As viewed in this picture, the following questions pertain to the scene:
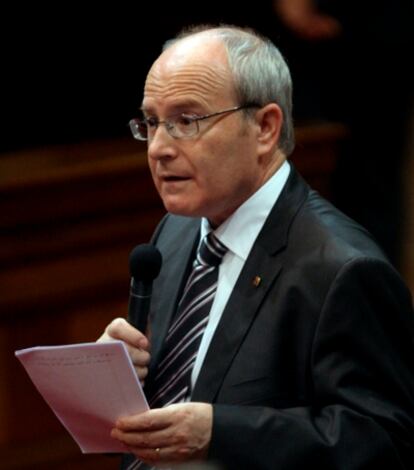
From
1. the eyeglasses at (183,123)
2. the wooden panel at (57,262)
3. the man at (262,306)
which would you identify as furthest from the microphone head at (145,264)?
the wooden panel at (57,262)

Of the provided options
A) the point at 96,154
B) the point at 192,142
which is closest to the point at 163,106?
the point at 192,142

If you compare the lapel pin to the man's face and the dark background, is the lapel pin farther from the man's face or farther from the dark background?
the dark background

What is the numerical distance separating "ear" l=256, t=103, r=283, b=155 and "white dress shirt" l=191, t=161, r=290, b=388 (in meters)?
0.07

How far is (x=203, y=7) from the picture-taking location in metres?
5.93

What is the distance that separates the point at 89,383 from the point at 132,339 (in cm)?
15

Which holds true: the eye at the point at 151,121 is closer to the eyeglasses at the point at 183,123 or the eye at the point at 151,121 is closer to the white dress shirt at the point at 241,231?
the eyeglasses at the point at 183,123

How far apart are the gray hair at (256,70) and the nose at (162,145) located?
0.52ft

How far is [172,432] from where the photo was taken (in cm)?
271

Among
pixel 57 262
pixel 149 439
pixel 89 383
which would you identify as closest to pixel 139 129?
pixel 89 383

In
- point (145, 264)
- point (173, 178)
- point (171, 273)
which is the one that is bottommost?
point (171, 273)

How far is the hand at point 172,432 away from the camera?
271 centimetres

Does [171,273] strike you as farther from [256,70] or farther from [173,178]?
[256,70]

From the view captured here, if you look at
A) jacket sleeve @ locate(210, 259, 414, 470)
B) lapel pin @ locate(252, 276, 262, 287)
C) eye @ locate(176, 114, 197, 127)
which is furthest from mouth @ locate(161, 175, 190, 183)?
jacket sleeve @ locate(210, 259, 414, 470)

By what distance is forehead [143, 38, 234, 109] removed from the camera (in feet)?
9.48
